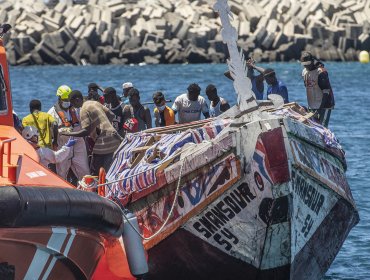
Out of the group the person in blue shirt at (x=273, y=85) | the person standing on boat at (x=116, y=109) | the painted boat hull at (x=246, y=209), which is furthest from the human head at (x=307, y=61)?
the painted boat hull at (x=246, y=209)

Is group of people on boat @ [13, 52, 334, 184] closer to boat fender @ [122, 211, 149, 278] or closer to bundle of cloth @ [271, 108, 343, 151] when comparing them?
bundle of cloth @ [271, 108, 343, 151]

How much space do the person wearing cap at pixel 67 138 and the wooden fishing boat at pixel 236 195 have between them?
79.2 inches

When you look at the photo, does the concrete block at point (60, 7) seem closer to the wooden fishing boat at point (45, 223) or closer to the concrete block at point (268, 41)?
the concrete block at point (268, 41)

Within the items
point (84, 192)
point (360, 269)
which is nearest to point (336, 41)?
point (360, 269)

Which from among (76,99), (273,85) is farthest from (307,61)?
(76,99)

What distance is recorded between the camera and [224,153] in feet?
43.1

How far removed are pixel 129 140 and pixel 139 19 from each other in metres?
63.1

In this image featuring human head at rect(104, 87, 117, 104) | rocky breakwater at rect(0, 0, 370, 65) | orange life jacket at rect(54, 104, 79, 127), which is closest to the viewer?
orange life jacket at rect(54, 104, 79, 127)

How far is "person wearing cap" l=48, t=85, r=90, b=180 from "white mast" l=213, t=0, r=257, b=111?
336 cm

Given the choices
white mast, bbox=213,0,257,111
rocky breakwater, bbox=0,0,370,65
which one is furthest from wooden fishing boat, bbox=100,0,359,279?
rocky breakwater, bbox=0,0,370,65

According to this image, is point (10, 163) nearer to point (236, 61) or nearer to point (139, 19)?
point (236, 61)

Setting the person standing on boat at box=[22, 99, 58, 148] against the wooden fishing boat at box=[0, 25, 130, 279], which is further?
the person standing on boat at box=[22, 99, 58, 148]

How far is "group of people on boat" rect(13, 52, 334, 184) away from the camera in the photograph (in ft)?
52.8

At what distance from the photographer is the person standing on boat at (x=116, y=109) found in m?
17.8
